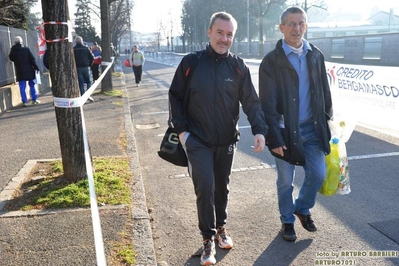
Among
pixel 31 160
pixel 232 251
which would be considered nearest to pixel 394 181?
pixel 232 251

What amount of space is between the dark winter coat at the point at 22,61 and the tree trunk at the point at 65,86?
306 inches

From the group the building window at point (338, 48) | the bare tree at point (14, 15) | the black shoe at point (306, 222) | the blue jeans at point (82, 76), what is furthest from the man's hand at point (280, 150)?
the building window at point (338, 48)

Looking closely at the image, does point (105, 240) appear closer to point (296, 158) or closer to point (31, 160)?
point (296, 158)

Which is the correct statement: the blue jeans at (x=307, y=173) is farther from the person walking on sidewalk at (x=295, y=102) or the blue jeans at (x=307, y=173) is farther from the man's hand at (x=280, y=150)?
the man's hand at (x=280, y=150)

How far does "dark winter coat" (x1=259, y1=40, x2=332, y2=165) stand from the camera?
3443 millimetres

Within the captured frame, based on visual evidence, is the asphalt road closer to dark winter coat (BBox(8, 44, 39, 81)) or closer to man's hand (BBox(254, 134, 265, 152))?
man's hand (BBox(254, 134, 265, 152))

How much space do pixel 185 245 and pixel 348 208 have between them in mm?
1903

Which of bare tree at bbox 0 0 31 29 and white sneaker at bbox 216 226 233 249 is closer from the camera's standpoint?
white sneaker at bbox 216 226 233 249

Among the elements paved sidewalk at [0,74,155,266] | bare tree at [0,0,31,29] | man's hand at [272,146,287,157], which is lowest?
paved sidewalk at [0,74,155,266]

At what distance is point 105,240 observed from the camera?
3.49 meters

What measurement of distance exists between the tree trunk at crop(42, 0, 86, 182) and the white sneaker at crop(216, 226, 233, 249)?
6.66 feet

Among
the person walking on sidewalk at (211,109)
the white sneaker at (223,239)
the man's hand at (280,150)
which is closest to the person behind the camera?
the person walking on sidewalk at (211,109)

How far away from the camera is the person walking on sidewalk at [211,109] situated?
3.17 m

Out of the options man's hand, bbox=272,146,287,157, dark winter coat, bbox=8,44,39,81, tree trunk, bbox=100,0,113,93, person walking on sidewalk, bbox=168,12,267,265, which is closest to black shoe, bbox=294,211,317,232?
man's hand, bbox=272,146,287,157
